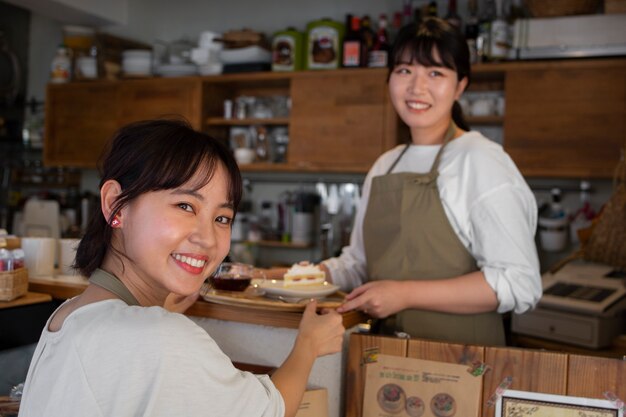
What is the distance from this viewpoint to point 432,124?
1844 mm

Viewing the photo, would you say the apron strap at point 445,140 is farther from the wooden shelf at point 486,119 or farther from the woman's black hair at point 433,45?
the wooden shelf at point 486,119

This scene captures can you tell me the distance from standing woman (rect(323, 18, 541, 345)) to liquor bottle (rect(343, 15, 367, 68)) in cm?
205

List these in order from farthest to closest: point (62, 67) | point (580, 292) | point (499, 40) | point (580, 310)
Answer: point (62, 67) < point (499, 40) < point (580, 292) < point (580, 310)

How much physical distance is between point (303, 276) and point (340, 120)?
2429 mm

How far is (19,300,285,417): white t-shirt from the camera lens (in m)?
0.93

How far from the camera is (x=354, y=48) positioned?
12.9ft

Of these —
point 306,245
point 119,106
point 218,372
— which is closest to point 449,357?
point 218,372

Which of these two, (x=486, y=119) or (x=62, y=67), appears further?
(x=62, y=67)

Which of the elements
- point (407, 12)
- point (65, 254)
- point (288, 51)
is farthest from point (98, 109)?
point (65, 254)

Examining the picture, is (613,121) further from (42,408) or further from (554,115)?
(42,408)

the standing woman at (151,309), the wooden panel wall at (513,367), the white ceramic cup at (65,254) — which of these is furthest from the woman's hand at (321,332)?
the white ceramic cup at (65,254)

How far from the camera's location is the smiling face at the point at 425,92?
180 cm

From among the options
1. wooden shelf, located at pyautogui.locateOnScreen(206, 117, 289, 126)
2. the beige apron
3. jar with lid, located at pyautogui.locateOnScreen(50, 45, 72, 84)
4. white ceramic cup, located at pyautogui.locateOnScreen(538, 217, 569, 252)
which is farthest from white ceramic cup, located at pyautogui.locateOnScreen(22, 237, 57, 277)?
jar with lid, located at pyautogui.locateOnScreen(50, 45, 72, 84)

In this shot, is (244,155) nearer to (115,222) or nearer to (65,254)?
(65,254)
